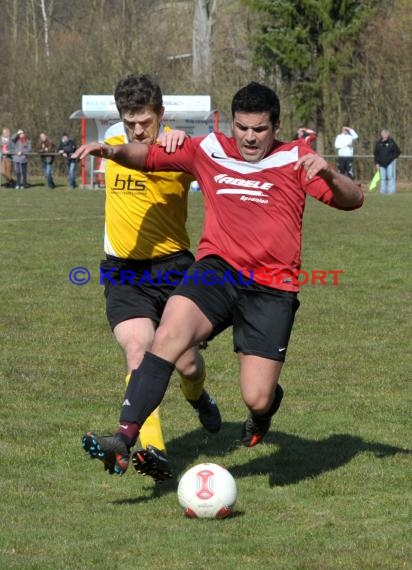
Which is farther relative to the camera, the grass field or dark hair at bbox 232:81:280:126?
dark hair at bbox 232:81:280:126

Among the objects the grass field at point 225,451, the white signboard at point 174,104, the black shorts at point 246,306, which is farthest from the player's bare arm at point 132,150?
the white signboard at point 174,104

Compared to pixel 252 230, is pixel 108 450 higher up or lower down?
lower down

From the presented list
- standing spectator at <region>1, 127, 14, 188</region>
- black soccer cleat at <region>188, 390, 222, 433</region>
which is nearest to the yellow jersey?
black soccer cleat at <region>188, 390, 222, 433</region>

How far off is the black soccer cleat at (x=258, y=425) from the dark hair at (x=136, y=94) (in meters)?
1.69

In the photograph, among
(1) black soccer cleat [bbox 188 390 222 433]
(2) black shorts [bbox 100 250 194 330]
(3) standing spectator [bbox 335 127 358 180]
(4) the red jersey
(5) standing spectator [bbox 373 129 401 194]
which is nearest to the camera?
(4) the red jersey

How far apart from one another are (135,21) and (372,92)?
10.9m

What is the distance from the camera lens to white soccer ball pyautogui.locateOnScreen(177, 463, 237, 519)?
520 centimetres

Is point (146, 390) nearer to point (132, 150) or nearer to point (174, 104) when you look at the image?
point (132, 150)

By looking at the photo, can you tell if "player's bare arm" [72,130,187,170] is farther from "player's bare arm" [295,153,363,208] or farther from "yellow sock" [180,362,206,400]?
"yellow sock" [180,362,206,400]

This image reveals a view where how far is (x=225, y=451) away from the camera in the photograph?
21.5 ft

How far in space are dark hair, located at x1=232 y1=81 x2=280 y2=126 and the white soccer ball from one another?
5.87 feet

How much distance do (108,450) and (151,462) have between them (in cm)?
A: 25

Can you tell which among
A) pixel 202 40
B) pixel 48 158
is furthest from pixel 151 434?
pixel 202 40

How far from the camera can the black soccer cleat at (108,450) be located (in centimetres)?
511
